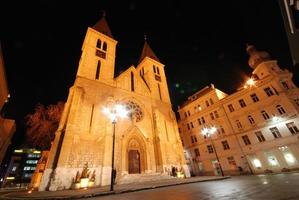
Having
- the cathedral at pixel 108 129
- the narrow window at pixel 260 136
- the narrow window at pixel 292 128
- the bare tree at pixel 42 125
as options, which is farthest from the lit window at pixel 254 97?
the bare tree at pixel 42 125

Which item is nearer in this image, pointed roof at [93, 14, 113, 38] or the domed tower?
the domed tower

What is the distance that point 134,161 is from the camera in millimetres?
18844

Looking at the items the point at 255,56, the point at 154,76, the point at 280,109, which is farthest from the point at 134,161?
the point at 255,56

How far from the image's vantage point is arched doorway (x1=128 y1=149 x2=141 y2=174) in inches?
723

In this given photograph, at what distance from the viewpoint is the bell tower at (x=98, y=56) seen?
2059 centimetres

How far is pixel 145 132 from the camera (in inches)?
834

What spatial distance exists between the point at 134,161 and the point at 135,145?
1.94m

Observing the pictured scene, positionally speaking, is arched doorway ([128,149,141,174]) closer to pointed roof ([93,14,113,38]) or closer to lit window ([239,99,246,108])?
lit window ([239,99,246,108])

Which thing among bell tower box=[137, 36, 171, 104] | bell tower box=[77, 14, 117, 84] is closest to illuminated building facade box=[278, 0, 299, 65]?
bell tower box=[77, 14, 117, 84]

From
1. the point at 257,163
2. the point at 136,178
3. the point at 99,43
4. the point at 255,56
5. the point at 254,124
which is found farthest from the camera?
the point at 255,56

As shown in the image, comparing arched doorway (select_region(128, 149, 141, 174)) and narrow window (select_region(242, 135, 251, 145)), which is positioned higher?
narrow window (select_region(242, 135, 251, 145))

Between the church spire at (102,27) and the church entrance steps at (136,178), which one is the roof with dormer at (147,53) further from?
the church entrance steps at (136,178)

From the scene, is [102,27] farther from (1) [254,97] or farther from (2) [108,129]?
(1) [254,97]

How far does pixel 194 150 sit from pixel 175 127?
11127mm
